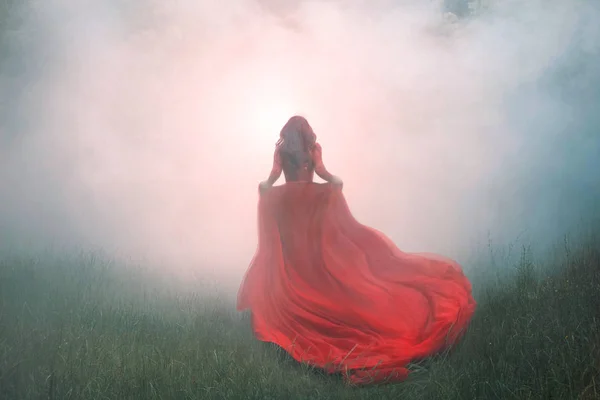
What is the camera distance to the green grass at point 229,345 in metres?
2.21

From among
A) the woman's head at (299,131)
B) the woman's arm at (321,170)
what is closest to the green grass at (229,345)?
the woman's arm at (321,170)

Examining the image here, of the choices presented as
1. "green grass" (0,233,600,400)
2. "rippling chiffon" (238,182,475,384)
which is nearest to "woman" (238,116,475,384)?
"rippling chiffon" (238,182,475,384)

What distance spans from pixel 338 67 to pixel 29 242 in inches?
107

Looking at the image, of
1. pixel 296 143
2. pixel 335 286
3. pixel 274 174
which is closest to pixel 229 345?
pixel 335 286

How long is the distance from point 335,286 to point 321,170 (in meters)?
0.76

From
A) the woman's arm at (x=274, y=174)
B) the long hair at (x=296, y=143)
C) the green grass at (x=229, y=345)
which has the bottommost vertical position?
the green grass at (x=229, y=345)

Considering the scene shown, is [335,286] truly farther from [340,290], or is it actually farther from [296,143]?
[296,143]

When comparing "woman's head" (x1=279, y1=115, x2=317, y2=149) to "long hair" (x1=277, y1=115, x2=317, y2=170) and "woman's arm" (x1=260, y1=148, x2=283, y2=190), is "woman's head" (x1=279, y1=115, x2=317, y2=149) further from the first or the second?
"woman's arm" (x1=260, y1=148, x2=283, y2=190)

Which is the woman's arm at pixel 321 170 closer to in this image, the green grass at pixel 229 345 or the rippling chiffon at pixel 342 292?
the rippling chiffon at pixel 342 292

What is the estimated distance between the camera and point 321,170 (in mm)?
3291

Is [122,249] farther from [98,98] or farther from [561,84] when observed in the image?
[561,84]

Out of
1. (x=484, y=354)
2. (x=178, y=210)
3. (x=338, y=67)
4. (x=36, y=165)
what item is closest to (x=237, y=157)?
(x=178, y=210)

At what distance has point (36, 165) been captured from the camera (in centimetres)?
394

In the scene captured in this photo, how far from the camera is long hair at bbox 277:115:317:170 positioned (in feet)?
10.9
